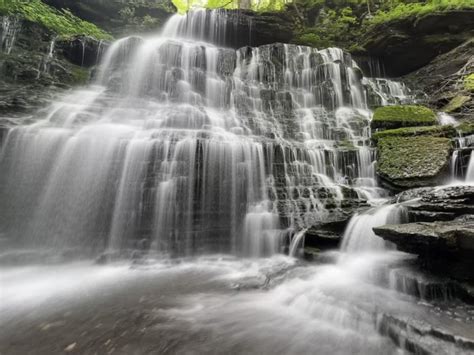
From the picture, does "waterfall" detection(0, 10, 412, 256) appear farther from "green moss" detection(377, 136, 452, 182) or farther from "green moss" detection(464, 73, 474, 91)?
"green moss" detection(464, 73, 474, 91)

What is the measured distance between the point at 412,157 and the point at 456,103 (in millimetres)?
5876

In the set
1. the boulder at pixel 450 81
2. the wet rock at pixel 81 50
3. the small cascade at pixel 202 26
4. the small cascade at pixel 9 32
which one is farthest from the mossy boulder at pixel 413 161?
the small cascade at pixel 9 32

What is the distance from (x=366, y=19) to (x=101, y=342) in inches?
858

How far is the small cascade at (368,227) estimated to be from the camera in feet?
16.8

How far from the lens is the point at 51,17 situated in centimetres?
1505

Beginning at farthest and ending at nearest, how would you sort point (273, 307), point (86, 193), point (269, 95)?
point (269, 95)
point (86, 193)
point (273, 307)

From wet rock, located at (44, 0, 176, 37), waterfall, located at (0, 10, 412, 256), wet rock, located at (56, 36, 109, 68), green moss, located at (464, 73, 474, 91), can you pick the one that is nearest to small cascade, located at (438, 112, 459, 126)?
green moss, located at (464, 73, 474, 91)

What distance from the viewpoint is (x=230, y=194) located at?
7633 millimetres

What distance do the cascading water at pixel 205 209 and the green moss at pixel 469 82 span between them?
2.82m

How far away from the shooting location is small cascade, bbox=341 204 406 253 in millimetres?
5133

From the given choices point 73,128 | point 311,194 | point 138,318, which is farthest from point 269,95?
point 138,318

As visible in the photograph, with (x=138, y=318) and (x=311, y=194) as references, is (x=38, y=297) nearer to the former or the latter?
(x=138, y=318)

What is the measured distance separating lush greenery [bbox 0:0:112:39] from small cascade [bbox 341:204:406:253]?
17647 mm

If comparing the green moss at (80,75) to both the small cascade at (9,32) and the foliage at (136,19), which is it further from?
the foliage at (136,19)
